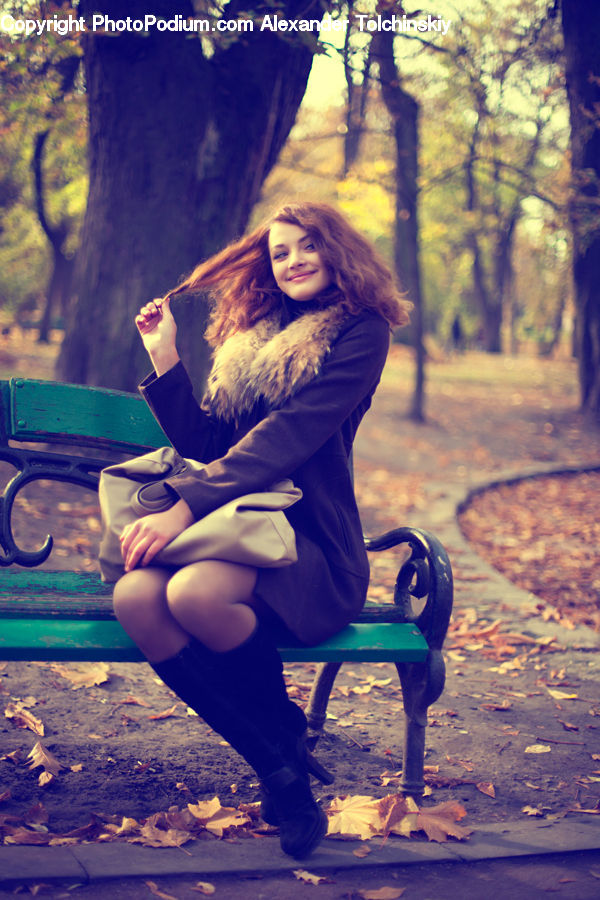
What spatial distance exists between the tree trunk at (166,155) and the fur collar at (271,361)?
111 inches

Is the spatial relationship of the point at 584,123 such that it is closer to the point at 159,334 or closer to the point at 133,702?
the point at 159,334

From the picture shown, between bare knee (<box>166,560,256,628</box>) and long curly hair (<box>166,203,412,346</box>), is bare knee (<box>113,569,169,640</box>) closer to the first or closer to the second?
bare knee (<box>166,560,256,628</box>)

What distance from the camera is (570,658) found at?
4461mm

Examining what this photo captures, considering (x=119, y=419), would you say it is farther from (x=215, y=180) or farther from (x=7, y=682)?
(x=215, y=180)

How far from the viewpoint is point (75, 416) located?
3.48 meters

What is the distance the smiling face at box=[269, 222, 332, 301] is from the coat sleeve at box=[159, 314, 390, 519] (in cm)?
22

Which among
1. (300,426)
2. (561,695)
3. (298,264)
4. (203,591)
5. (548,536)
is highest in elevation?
(298,264)

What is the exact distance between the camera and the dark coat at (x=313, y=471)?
2.63 metres

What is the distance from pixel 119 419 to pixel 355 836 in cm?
174

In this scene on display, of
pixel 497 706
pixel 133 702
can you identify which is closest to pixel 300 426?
pixel 133 702

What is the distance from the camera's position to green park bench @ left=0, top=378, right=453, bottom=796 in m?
2.66

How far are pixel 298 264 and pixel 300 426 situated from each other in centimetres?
62

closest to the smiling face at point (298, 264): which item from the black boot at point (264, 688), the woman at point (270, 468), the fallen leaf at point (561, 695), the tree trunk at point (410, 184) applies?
the woman at point (270, 468)

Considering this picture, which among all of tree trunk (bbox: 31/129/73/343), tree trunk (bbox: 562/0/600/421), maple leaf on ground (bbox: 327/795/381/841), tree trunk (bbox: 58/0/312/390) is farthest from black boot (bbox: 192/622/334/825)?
tree trunk (bbox: 31/129/73/343)
